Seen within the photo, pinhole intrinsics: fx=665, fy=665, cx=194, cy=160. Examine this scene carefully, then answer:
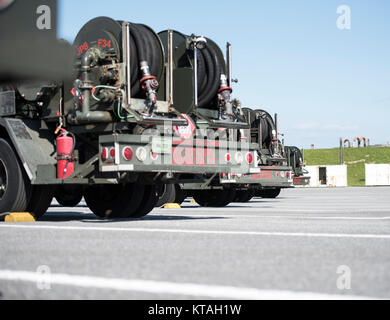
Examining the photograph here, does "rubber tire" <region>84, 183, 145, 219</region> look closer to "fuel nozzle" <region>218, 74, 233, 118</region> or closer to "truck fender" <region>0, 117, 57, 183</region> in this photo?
"truck fender" <region>0, 117, 57, 183</region>

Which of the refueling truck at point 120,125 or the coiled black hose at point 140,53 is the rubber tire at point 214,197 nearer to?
the refueling truck at point 120,125

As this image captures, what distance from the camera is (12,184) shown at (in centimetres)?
959

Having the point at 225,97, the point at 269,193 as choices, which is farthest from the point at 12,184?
the point at 269,193

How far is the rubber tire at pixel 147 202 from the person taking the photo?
35.2 ft

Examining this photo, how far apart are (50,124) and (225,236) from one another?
4.17m

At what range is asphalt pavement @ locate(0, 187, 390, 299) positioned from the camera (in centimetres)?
374

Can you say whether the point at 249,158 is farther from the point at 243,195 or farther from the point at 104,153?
the point at 243,195

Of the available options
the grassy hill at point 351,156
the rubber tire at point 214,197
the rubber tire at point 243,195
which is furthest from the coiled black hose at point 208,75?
the grassy hill at point 351,156

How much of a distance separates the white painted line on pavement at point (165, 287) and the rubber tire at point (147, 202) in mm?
6288

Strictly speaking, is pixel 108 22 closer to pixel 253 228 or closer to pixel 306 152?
pixel 253 228

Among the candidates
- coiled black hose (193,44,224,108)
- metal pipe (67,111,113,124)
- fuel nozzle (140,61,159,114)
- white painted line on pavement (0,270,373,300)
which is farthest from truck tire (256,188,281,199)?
white painted line on pavement (0,270,373,300)

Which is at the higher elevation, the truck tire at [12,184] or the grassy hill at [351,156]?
the grassy hill at [351,156]

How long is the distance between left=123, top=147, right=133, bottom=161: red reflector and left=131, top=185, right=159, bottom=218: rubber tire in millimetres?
2053
